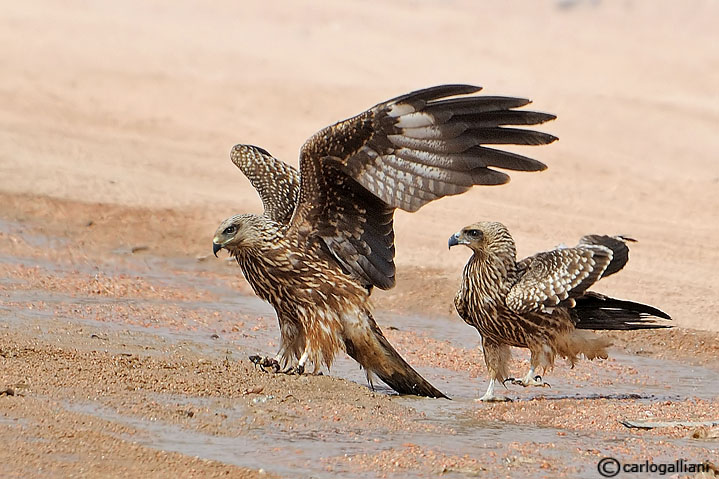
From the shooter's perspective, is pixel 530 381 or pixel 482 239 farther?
pixel 530 381

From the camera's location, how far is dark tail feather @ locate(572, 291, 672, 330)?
24.1 ft

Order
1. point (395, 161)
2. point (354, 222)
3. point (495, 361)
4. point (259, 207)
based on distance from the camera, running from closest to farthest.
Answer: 1. point (395, 161)
2. point (354, 222)
3. point (495, 361)
4. point (259, 207)

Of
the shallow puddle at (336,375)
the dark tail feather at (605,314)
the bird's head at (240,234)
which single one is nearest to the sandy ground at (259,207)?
the shallow puddle at (336,375)

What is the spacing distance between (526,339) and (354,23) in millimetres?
22188

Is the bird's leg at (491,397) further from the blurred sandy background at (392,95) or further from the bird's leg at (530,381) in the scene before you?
the blurred sandy background at (392,95)

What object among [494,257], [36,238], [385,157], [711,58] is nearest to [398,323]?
[494,257]

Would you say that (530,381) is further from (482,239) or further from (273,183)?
(273,183)

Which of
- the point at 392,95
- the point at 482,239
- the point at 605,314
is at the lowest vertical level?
the point at 605,314

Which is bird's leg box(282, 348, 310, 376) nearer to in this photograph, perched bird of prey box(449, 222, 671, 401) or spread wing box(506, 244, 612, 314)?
perched bird of prey box(449, 222, 671, 401)

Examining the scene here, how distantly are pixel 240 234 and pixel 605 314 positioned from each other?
2283 mm

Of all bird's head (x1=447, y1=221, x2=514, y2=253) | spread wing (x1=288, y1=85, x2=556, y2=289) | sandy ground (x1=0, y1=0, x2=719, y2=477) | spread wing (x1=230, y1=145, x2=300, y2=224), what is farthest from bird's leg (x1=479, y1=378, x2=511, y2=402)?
spread wing (x1=230, y1=145, x2=300, y2=224)

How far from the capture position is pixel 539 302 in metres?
7.16

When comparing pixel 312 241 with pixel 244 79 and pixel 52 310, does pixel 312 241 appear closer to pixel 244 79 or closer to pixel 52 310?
pixel 52 310

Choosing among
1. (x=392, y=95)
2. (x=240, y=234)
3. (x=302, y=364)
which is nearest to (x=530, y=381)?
(x=302, y=364)
